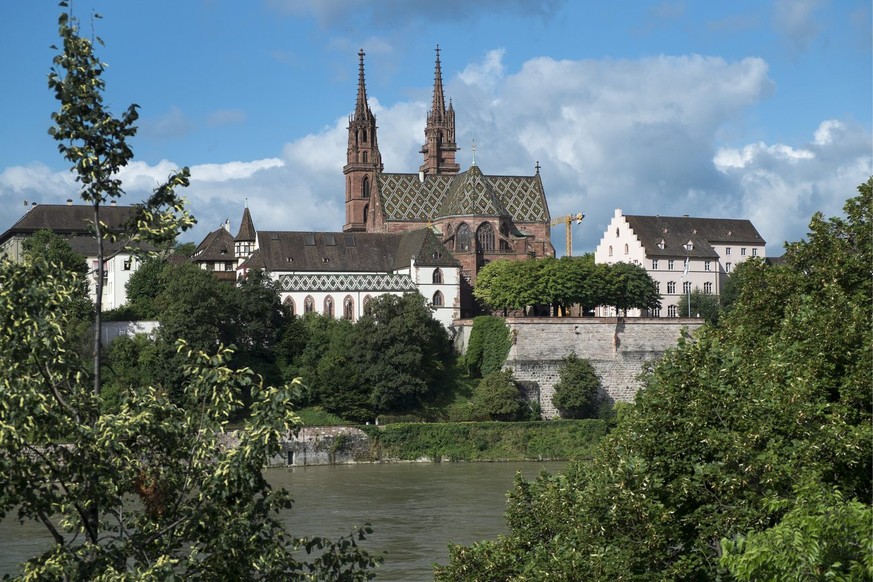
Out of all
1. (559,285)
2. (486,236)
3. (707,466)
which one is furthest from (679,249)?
(707,466)

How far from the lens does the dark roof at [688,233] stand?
9194cm

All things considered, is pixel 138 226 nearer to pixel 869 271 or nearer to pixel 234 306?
pixel 869 271

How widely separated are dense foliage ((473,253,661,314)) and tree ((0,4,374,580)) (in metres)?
65.8

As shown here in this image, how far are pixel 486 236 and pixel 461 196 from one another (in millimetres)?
3286

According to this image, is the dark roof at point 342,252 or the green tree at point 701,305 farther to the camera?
the green tree at point 701,305

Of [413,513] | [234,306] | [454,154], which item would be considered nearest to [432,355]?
[234,306]

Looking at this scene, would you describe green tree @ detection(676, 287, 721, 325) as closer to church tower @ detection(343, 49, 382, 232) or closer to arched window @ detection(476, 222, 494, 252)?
arched window @ detection(476, 222, 494, 252)

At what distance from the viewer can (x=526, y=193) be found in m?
92.9

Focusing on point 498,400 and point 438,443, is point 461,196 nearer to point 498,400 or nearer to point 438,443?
point 498,400

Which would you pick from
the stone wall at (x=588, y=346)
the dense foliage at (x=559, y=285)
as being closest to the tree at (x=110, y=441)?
the stone wall at (x=588, y=346)

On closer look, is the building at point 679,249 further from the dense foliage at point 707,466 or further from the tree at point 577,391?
the dense foliage at point 707,466

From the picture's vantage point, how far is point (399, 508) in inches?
1768

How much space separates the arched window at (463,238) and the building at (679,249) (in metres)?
10.4

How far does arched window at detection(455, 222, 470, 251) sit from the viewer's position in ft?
281
